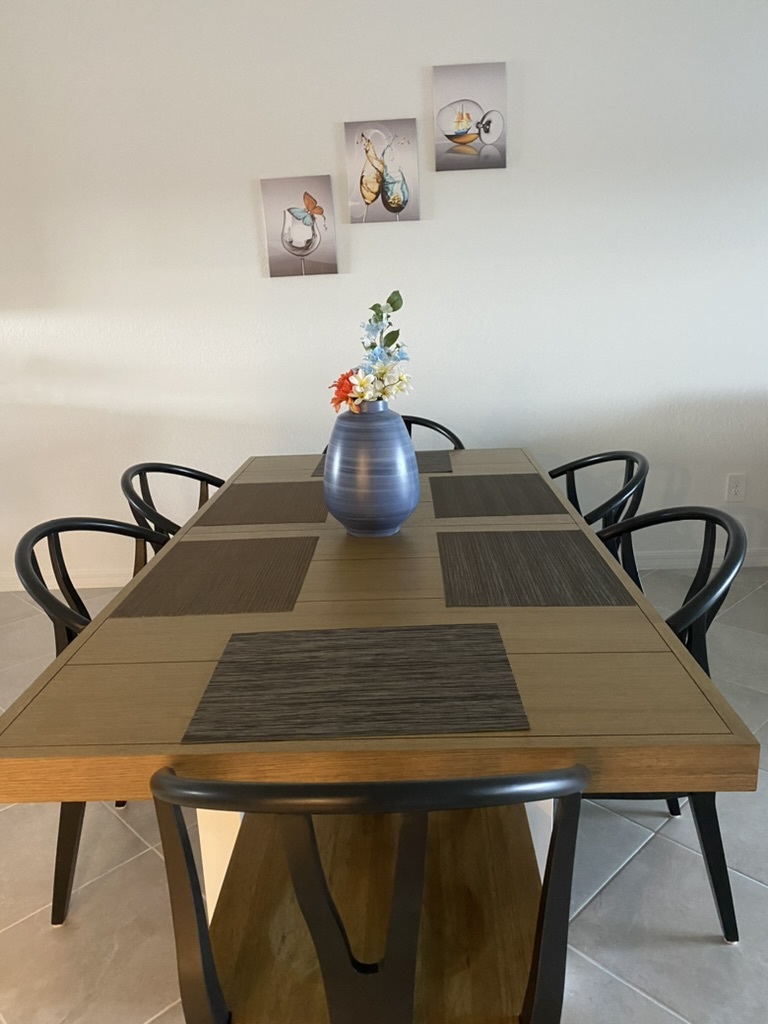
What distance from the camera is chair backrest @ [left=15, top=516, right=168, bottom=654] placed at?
4.33ft

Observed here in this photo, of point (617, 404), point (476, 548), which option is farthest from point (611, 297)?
point (476, 548)

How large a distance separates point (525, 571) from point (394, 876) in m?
0.73

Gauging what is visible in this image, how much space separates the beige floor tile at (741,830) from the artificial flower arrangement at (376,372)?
123 cm

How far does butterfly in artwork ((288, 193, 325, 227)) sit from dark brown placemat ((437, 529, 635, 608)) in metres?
1.75

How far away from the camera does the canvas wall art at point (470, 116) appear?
2.58 meters

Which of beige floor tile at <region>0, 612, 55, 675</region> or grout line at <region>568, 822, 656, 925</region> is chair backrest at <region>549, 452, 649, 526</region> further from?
beige floor tile at <region>0, 612, 55, 675</region>

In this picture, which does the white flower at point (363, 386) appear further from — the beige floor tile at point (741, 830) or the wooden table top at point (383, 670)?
the beige floor tile at point (741, 830)

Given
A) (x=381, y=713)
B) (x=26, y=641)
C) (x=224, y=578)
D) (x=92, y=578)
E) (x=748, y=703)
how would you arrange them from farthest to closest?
(x=92, y=578) < (x=26, y=641) < (x=748, y=703) < (x=224, y=578) < (x=381, y=713)

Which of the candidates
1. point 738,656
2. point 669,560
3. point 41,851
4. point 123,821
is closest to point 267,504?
point 123,821

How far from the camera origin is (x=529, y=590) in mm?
1251

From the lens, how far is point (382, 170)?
106 inches

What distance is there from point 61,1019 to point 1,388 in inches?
98.0

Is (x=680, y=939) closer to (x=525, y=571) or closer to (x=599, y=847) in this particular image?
(x=599, y=847)

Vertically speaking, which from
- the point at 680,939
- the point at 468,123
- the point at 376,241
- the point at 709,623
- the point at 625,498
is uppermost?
the point at 468,123
